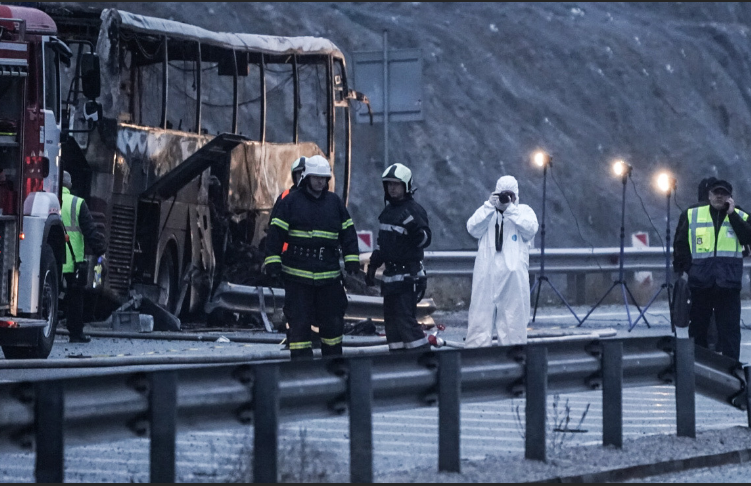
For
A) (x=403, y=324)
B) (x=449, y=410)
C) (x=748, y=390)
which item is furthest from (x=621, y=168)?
(x=449, y=410)

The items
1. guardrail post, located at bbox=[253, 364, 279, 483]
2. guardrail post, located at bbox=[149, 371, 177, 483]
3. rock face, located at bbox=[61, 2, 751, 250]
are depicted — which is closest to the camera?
guardrail post, located at bbox=[149, 371, 177, 483]

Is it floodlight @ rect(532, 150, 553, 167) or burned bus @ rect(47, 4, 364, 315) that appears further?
floodlight @ rect(532, 150, 553, 167)

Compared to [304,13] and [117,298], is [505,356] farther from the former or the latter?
[304,13]

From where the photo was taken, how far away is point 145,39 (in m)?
19.5

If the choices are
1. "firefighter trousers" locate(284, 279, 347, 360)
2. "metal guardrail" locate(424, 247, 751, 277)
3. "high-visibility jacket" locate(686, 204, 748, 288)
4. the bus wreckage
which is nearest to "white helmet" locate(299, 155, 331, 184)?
"firefighter trousers" locate(284, 279, 347, 360)

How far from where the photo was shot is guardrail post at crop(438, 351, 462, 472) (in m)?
7.43

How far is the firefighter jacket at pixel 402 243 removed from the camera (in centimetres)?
1273

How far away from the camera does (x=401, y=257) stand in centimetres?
1277

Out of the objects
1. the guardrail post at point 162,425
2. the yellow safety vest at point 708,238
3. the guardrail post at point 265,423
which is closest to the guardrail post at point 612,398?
the guardrail post at point 265,423

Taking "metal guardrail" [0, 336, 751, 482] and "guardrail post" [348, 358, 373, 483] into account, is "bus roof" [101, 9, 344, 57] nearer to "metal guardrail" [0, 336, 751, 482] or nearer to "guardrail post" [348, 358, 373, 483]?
"metal guardrail" [0, 336, 751, 482]

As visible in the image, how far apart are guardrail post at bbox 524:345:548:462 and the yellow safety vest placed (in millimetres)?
4997

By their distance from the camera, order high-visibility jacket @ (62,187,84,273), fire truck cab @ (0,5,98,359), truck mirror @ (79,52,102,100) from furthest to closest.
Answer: high-visibility jacket @ (62,187,84,273) → truck mirror @ (79,52,102,100) → fire truck cab @ (0,5,98,359)

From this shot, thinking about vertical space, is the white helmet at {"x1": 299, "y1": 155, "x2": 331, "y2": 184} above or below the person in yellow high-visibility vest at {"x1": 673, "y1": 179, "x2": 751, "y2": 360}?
above

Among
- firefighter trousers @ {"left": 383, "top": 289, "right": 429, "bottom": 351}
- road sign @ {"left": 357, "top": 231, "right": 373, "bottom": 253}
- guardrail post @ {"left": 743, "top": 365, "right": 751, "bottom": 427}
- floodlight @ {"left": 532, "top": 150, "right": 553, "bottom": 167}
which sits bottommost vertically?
guardrail post @ {"left": 743, "top": 365, "right": 751, "bottom": 427}
